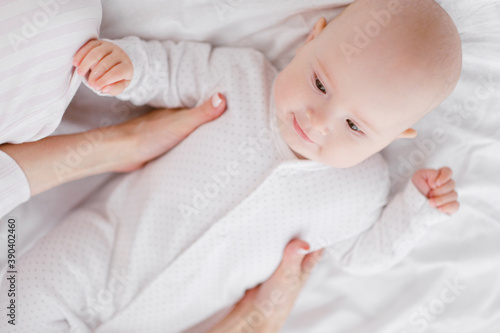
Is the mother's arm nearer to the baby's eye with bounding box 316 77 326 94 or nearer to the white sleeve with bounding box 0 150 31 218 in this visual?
the white sleeve with bounding box 0 150 31 218

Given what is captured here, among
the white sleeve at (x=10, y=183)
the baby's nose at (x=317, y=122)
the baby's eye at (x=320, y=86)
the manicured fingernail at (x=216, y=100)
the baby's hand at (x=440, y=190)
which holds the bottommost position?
the baby's hand at (x=440, y=190)

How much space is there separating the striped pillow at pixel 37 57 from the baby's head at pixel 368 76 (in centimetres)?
47

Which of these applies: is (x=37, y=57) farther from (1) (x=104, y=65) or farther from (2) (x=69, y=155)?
(2) (x=69, y=155)

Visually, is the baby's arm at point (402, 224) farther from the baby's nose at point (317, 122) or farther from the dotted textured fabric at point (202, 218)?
the baby's nose at point (317, 122)

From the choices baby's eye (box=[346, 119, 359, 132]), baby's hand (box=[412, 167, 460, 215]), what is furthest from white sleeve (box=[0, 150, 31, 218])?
baby's hand (box=[412, 167, 460, 215])

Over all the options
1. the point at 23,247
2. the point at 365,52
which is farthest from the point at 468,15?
the point at 23,247

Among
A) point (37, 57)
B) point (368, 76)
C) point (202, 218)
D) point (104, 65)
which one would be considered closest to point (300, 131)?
point (368, 76)

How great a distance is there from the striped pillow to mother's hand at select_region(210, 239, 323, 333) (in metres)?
0.75

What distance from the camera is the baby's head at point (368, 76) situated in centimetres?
94

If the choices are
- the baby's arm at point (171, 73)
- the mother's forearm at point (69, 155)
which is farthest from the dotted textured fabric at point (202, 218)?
the mother's forearm at point (69, 155)

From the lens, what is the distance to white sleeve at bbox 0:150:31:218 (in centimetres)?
101

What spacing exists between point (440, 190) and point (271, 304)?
57 centimetres

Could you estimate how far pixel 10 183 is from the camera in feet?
3.39

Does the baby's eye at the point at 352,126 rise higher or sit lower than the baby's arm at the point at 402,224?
higher
